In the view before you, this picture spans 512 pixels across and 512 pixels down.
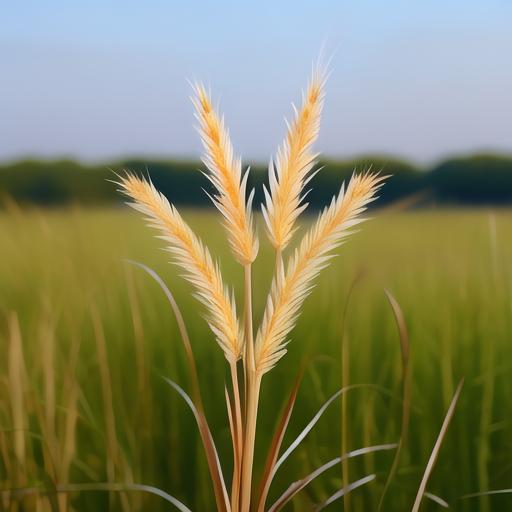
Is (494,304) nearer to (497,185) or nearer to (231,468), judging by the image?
(231,468)

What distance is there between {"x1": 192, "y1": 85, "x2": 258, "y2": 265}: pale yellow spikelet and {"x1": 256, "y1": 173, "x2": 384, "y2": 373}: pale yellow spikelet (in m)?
0.03

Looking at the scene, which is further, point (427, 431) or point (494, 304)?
point (494, 304)

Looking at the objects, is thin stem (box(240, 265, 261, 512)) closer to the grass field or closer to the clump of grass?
the clump of grass

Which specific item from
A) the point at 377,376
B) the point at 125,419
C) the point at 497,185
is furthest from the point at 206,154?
the point at 497,185

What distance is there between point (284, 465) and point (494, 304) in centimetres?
49

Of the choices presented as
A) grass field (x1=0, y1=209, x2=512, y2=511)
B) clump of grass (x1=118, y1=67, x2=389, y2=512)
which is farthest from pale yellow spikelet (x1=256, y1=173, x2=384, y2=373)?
grass field (x1=0, y1=209, x2=512, y2=511)

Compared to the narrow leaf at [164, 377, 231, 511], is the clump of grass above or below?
above

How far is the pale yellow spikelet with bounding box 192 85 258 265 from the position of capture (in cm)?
52

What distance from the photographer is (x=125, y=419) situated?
3.10 feet

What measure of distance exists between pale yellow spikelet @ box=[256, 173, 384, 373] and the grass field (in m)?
0.11

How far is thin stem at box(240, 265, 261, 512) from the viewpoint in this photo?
0.55 m

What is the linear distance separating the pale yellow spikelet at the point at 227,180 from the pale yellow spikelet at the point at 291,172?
2 centimetres

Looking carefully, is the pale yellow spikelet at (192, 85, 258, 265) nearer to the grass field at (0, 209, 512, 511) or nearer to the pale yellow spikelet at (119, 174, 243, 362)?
the pale yellow spikelet at (119, 174, 243, 362)

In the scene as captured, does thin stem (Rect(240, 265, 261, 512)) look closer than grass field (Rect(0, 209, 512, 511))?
Yes
